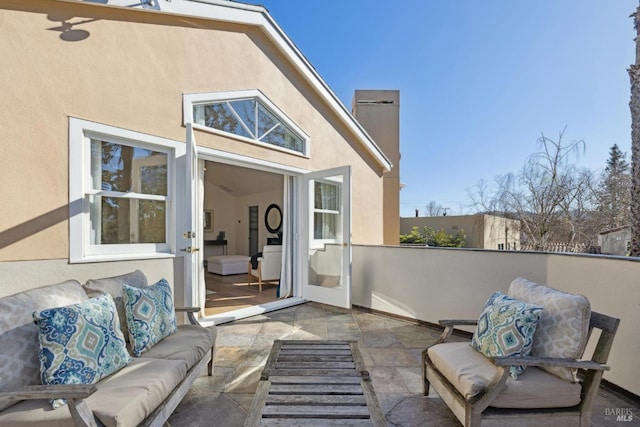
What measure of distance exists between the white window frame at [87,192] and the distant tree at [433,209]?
1485 cm

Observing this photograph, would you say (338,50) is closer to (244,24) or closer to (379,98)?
(379,98)

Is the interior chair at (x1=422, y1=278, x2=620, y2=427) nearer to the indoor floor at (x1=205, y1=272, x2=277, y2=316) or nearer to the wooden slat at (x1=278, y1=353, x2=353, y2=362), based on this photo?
the wooden slat at (x1=278, y1=353, x2=353, y2=362)

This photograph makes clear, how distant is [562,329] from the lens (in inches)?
65.0

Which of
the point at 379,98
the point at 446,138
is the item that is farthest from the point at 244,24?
the point at 446,138

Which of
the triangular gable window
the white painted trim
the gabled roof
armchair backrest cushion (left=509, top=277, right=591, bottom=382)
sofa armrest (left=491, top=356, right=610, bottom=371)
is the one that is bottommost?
the white painted trim

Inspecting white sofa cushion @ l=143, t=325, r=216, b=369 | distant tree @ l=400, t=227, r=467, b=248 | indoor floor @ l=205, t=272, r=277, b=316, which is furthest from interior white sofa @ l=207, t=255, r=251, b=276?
distant tree @ l=400, t=227, r=467, b=248

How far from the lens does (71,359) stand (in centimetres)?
146

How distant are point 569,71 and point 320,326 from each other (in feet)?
24.7

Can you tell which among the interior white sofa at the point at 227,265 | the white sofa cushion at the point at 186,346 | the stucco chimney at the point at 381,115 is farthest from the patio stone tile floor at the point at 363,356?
the stucco chimney at the point at 381,115

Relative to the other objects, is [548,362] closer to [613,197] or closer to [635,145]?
[635,145]

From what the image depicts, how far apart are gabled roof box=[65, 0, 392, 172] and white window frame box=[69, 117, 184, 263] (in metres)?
1.23

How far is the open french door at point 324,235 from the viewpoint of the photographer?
4488mm

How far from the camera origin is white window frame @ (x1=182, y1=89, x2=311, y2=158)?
11.2 feet

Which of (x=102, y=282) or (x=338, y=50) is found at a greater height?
(x=338, y=50)
